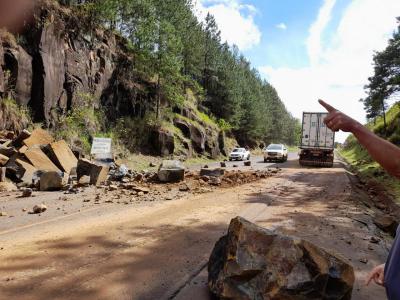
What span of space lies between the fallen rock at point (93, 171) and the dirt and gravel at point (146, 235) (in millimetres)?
1246

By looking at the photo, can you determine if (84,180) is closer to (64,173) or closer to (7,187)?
(64,173)

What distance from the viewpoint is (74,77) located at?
26.5 metres

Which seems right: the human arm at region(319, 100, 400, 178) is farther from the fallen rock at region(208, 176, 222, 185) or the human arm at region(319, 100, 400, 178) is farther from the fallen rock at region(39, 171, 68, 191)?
the fallen rock at region(208, 176, 222, 185)

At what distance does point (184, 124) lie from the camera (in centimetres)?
3969

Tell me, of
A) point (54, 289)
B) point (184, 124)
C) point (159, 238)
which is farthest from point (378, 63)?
point (54, 289)

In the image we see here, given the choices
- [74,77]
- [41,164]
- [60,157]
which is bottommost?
[41,164]

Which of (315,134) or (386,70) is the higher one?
(386,70)

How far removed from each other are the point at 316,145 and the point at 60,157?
1919 cm

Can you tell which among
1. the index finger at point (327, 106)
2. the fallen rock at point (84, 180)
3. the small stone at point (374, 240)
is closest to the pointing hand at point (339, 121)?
the index finger at point (327, 106)

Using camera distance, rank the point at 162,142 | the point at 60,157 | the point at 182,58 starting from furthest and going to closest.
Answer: the point at 182,58, the point at 162,142, the point at 60,157

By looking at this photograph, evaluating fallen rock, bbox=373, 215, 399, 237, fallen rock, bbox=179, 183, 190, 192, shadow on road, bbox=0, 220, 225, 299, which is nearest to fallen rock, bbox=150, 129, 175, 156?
fallen rock, bbox=179, 183, 190, 192

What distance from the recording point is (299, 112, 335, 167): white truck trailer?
28.8 m

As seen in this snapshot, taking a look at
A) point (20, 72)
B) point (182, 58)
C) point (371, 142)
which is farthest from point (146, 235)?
point (182, 58)

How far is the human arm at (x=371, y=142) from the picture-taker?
1.84 meters
